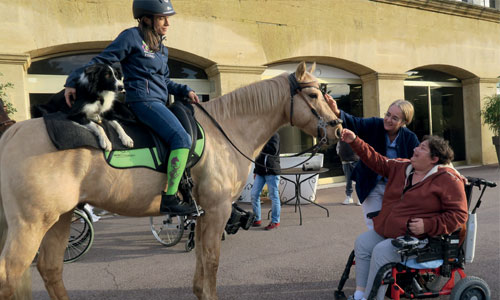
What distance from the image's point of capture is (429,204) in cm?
287

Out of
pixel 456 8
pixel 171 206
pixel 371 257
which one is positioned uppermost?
pixel 456 8

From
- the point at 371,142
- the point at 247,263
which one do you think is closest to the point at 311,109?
the point at 371,142

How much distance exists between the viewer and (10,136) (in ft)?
8.27

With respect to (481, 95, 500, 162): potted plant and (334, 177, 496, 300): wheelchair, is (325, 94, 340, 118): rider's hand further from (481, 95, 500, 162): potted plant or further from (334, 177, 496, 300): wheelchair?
(481, 95, 500, 162): potted plant

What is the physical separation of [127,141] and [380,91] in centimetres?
1029

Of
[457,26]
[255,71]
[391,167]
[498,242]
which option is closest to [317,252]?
[391,167]

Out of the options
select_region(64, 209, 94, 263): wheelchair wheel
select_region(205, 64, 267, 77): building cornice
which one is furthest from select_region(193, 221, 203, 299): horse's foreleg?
select_region(205, 64, 267, 77): building cornice

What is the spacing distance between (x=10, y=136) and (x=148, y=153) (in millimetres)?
901

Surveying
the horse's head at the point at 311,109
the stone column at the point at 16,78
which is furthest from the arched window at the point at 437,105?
the stone column at the point at 16,78

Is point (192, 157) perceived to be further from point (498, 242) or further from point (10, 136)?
point (498, 242)

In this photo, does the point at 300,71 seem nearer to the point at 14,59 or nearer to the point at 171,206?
the point at 171,206

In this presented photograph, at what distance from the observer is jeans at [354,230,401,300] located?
9.32 ft

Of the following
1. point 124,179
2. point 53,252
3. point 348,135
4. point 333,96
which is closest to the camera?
point 124,179

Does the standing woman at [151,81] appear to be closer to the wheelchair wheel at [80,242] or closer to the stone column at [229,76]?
the wheelchair wheel at [80,242]
